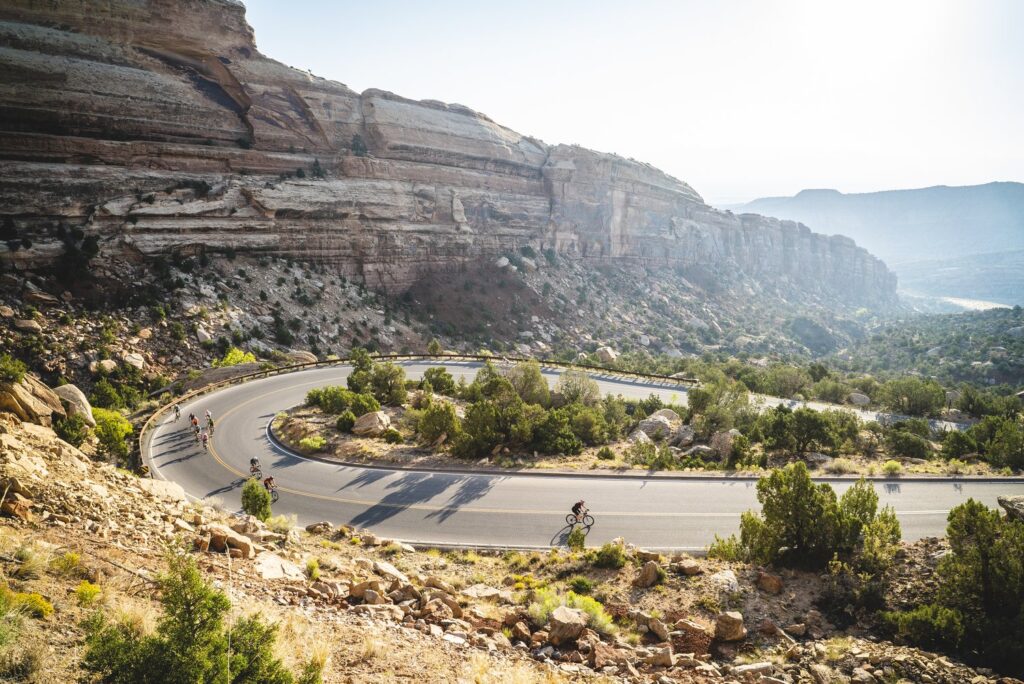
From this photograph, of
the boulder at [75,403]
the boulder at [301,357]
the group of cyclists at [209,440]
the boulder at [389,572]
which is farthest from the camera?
the boulder at [301,357]

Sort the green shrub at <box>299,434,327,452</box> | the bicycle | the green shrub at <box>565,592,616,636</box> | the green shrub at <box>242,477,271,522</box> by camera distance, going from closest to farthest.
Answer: the green shrub at <box>565,592,616,636</box> < the green shrub at <box>242,477,271,522</box> < the bicycle < the green shrub at <box>299,434,327,452</box>

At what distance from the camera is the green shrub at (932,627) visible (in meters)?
7.44

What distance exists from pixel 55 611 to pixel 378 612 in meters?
4.09

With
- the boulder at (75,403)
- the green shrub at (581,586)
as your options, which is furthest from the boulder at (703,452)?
the boulder at (75,403)

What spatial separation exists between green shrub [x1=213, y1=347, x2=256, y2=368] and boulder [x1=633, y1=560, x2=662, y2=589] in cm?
2984

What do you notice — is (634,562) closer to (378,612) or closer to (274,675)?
(378,612)

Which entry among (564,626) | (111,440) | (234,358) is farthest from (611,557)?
(234,358)

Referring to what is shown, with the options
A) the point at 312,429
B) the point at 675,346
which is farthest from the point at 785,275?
the point at 312,429

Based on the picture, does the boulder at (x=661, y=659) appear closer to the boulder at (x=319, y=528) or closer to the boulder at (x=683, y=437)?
the boulder at (x=319, y=528)

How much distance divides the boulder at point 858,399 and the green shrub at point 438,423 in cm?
2552

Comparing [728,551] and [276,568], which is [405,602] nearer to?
[276,568]

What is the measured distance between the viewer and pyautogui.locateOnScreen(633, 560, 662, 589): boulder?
33.0 feet

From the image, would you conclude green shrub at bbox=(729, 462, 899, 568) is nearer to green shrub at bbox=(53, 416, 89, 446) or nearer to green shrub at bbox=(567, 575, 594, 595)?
green shrub at bbox=(567, 575, 594, 595)

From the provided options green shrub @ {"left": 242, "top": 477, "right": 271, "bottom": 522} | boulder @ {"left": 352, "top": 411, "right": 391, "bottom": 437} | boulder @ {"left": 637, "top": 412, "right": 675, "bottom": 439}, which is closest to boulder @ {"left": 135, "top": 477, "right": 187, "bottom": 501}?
green shrub @ {"left": 242, "top": 477, "right": 271, "bottom": 522}
